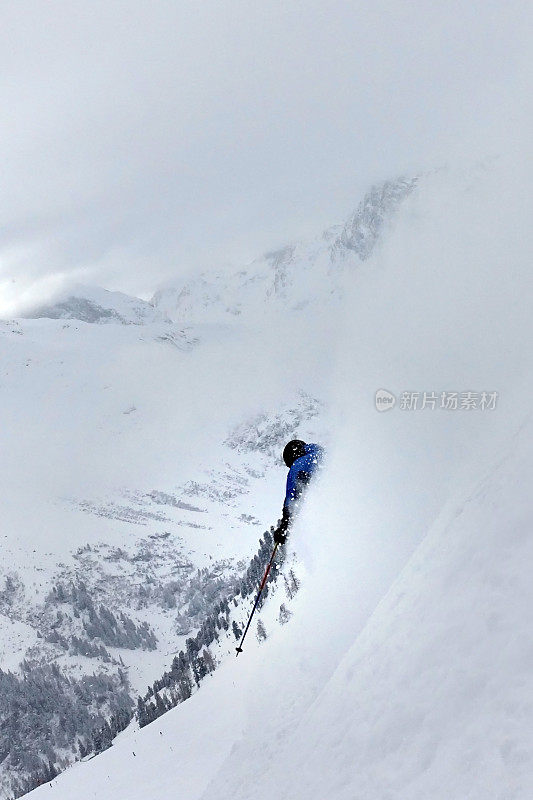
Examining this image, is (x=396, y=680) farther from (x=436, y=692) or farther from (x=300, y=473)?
(x=300, y=473)

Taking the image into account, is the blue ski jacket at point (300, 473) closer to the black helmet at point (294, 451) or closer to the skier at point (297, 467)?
the skier at point (297, 467)

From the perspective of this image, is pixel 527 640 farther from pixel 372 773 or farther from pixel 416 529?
pixel 416 529

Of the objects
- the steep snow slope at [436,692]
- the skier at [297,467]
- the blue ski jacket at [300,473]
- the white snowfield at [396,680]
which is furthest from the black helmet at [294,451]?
the steep snow slope at [436,692]

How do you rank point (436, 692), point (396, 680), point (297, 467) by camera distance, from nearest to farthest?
point (436, 692) < point (396, 680) < point (297, 467)

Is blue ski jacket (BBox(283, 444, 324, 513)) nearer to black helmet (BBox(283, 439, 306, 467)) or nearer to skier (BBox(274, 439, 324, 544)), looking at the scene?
skier (BBox(274, 439, 324, 544))

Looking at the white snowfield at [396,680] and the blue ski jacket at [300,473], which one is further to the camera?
the blue ski jacket at [300,473]

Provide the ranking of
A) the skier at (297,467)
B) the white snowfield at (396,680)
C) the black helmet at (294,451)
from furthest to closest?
1. the black helmet at (294,451)
2. the skier at (297,467)
3. the white snowfield at (396,680)

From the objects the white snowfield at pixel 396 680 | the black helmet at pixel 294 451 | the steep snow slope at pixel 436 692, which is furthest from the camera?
the black helmet at pixel 294 451

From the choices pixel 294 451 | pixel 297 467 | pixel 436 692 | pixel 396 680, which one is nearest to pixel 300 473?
pixel 297 467

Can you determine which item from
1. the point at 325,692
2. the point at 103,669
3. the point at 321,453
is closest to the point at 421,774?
the point at 325,692
